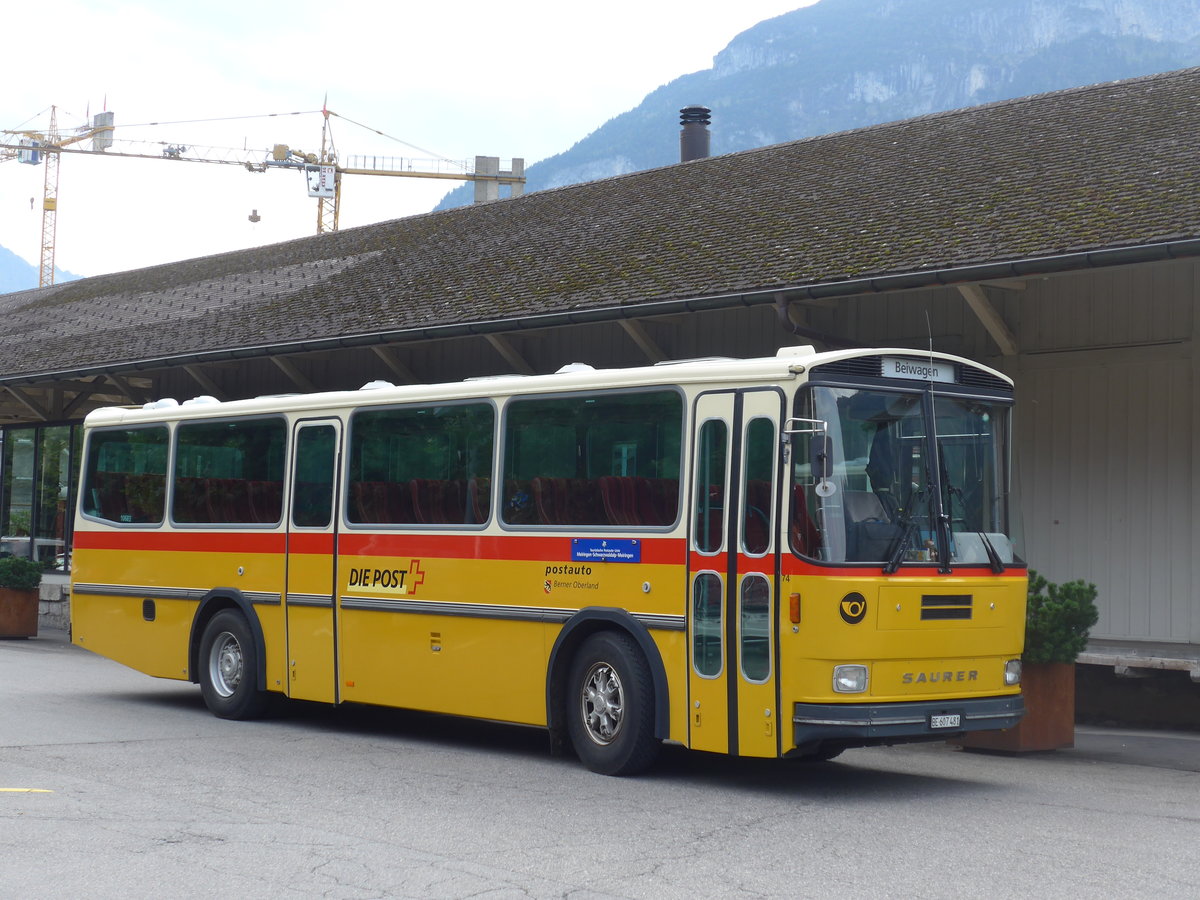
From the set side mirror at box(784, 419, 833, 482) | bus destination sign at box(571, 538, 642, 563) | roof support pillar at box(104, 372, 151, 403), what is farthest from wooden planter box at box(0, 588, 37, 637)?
side mirror at box(784, 419, 833, 482)

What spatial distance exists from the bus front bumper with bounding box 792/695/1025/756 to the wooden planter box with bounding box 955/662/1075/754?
7.63 feet

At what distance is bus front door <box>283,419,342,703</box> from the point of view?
12211mm

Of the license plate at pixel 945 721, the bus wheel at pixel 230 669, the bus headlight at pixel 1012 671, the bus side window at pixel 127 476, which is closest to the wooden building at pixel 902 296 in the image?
the bus headlight at pixel 1012 671

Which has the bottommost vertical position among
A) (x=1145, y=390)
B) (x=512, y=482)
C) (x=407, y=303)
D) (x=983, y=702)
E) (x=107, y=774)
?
(x=107, y=774)

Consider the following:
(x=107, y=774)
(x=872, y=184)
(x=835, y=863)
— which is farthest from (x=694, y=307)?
(x=835, y=863)

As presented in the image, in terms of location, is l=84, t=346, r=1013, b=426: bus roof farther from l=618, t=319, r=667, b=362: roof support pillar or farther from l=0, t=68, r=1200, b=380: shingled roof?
l=618, t=319, r=667, b=362: roof support pillar

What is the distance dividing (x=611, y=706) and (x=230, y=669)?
4711 millimetres

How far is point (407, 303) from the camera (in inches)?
783

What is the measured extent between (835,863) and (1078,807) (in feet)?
8.39

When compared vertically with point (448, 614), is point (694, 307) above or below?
above

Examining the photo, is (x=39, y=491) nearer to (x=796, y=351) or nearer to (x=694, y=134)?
(x=694, y=134)

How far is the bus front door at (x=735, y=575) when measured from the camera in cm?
891

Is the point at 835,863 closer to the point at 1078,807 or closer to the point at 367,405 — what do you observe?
the point at 1078,807

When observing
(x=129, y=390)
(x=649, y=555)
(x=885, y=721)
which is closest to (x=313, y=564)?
(x=649, y=555)
